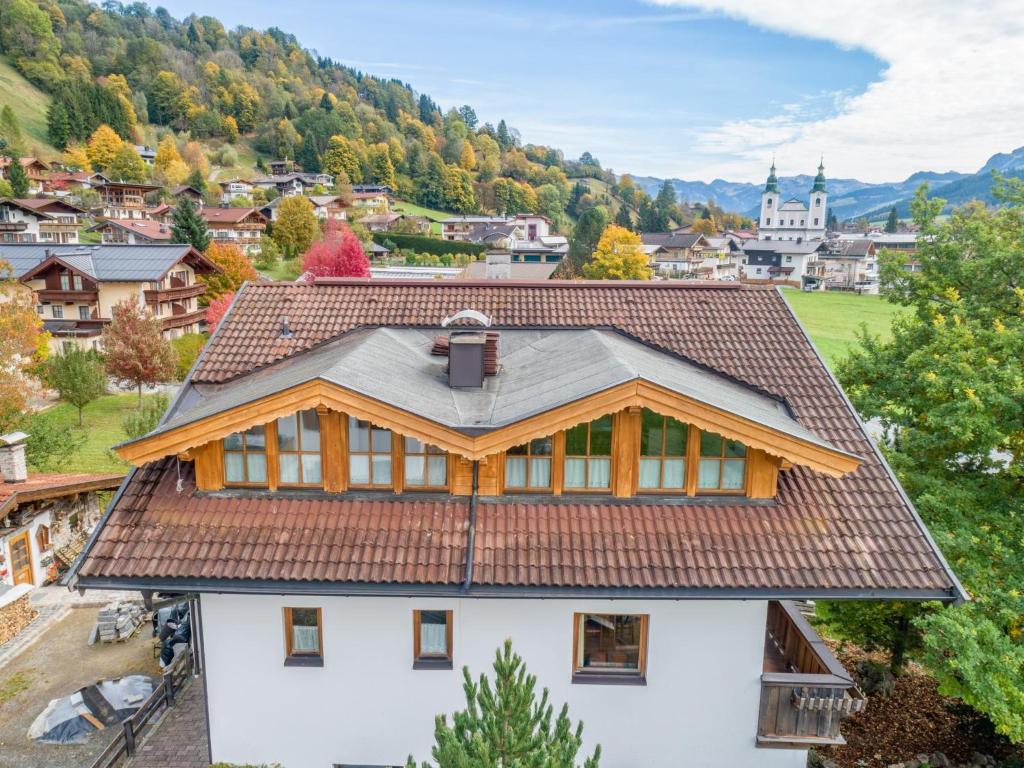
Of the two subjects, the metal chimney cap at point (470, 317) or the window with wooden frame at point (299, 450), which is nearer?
the window with wooden frame at point (299, 450)

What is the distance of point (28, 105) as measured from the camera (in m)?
132

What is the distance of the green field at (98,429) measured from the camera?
2983 centimetres

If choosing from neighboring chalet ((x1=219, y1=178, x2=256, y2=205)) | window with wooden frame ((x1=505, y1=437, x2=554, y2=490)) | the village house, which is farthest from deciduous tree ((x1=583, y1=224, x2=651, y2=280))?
neighboring chalet ((x1=219, y1=178, x2=256, y2=205))

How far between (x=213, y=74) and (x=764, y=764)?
201m

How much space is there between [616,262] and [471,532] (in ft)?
220

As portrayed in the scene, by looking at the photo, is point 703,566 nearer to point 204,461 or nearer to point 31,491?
point 204,461

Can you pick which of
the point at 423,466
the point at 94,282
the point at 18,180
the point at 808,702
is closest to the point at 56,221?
the point at 18,180

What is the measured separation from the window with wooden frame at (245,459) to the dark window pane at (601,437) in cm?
545

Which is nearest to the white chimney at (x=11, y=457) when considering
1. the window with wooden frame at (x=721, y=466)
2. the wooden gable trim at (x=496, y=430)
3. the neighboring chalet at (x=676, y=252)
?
the wooden gable trim at (x=496, y=430)

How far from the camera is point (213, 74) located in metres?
173

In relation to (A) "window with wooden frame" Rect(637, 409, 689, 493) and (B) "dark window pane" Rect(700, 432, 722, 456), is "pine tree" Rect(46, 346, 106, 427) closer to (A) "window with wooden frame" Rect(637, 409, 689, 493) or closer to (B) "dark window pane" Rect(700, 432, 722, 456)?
(A) "window with wooden frame" Rect(637, 409, 689, 493)

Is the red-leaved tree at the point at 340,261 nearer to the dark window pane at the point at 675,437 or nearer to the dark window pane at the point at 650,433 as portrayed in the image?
the dark window pane at the point at 650,433

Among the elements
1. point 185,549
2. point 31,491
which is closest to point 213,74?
point 31,491

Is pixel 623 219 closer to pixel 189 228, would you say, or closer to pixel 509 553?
pixel 189 228
